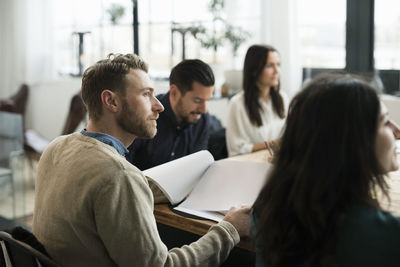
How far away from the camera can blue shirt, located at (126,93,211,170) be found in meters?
2.33

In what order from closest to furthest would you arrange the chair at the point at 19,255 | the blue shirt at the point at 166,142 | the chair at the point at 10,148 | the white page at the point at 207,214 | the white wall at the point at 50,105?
the chair at the point at 19,255 < the white page at the point at 207,214 < the blue shirt at the point at 166,142 < the chair at the point at 10,148 < the white wall at the point at 50,105

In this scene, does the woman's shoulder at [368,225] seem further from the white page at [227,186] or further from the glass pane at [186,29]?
the glass pane at [186,29]

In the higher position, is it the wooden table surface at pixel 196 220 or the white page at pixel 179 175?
the white page at pixel 179 175

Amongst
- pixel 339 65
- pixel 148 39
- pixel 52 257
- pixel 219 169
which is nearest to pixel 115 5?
pixel 148 39

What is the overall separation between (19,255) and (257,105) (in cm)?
207

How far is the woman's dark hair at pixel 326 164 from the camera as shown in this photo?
0.93 m

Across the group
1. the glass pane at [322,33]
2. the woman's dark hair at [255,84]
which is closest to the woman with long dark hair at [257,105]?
the woman's dark hair at [255,84]

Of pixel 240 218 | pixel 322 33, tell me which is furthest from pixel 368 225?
pixel 322 33

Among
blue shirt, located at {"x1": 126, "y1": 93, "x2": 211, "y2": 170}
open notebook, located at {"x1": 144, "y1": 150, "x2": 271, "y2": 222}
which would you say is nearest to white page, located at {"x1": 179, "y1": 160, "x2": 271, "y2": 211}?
open notebook, located at {"x1": 144, "y1": 150, "x2": 271, "y2": 222}

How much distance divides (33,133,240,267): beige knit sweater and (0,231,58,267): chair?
0.08 m

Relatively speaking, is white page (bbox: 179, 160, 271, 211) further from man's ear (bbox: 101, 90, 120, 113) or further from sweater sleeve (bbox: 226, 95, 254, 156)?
sweater sleeve (bbox: 226, 95, 254, 156)

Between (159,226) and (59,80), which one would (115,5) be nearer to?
(59,80)

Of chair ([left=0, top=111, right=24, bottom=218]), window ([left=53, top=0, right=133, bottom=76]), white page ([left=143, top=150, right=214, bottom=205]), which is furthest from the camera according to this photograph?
window ([left=53, top=0, right=133, bottom=76])

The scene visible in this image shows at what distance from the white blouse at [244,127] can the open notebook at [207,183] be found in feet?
3.88
